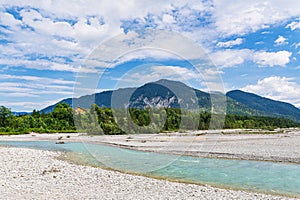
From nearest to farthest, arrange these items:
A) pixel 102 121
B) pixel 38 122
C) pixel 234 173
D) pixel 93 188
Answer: pixel 93 188 → pixel 234 173 → pixel 102 121 → pixel 38 122

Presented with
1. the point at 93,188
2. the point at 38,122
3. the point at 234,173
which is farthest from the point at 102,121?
the point at 93,188

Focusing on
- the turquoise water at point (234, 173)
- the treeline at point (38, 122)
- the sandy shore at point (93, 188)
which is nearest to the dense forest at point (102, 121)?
the treeline at point (38, 122)

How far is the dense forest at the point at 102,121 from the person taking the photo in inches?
2837

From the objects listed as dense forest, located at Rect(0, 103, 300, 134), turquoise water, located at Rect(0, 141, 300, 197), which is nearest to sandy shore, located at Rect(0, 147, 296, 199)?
turquoise water, located at Rect(0, 141, 300, 197)

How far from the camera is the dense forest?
2837 inches

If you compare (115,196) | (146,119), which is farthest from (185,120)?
(115,196)

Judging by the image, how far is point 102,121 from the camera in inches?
2928

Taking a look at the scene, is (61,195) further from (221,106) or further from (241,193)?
(221,106)

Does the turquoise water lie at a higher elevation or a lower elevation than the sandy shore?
lower

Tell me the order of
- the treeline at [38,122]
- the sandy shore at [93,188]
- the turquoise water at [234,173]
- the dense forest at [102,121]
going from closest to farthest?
the sandy shore at [93,188]
the turquoise water at [234,173]
the dense forest at [102,121]
the treeline at [38,122]

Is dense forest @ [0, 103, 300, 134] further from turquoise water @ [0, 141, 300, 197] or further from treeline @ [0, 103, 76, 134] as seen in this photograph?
turquoise water @ [0, 141, 300, 197]

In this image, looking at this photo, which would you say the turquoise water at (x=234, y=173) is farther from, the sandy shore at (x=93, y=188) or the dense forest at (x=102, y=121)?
the dense forest at (x=102, y=121)

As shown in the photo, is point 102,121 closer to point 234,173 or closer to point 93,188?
point 234,173

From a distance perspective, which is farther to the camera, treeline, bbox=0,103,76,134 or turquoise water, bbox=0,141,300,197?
treeline, bbox=0,103,76,134
